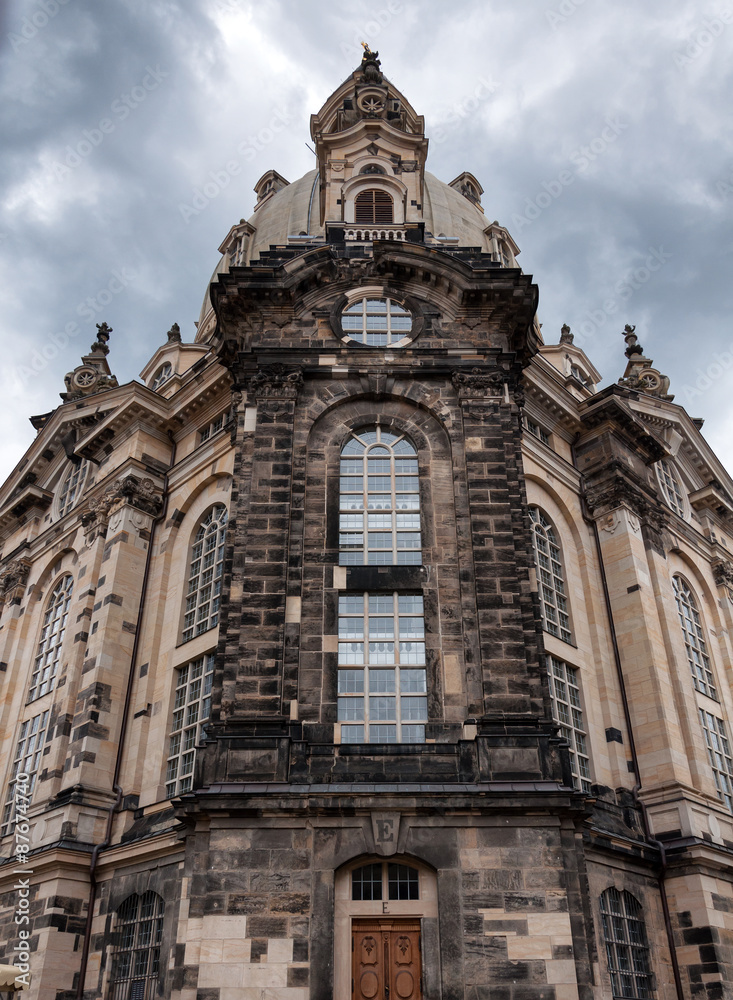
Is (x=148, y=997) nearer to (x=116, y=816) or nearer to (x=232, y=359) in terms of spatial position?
(x=116, y=816)

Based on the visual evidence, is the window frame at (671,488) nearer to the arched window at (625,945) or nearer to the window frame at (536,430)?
the window frame at (536,430)

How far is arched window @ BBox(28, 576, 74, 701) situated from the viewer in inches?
1271

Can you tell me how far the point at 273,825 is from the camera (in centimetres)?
1917

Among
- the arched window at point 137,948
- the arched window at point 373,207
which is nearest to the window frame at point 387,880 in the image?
the arched window at point 137,948

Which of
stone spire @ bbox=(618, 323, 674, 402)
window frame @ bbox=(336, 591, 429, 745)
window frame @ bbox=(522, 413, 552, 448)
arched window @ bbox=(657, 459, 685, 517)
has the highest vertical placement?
stone spire @ bbox=(618, 323, 674, 402)

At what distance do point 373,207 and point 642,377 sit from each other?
46.0 ft

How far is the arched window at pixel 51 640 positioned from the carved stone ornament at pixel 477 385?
55.7 feet

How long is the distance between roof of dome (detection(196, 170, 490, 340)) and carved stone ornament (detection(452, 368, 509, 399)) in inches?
681

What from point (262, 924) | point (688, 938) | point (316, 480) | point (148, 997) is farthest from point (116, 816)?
point (688, 938)

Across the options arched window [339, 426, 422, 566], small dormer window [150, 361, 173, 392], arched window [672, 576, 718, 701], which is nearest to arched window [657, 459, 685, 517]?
arched window [672, 576, 718, 701]

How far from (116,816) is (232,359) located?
1423 centimetres

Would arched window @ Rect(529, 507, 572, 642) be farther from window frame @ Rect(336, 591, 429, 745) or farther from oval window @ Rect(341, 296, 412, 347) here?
oval window @ Rect(341, 296, 412, 347)

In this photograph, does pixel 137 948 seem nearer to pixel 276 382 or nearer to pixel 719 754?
pixel 276 382

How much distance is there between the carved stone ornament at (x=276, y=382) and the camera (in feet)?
84.4
